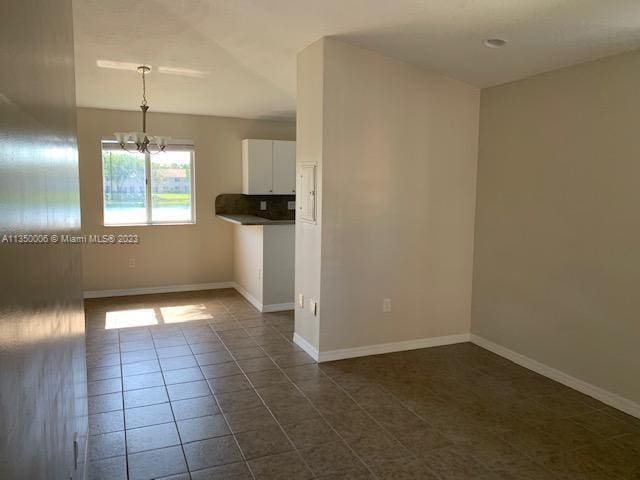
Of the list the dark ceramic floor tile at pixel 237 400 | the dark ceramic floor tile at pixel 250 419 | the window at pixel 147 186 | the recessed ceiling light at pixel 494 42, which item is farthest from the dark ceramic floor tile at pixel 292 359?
the window at pixel 147 186

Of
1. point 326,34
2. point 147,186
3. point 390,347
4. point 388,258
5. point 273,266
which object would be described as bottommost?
point 390,347

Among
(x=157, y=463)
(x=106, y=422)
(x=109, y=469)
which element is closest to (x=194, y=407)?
(x=106, y=422)

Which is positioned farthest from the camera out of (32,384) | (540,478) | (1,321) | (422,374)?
(422,374)

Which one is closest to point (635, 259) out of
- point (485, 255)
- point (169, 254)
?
point (485, 255)

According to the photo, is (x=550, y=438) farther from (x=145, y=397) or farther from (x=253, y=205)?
(x=253, y=205)

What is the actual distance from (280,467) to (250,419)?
0.56m

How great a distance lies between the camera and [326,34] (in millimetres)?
3723

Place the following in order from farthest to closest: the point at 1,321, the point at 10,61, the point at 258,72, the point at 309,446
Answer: the point at 258,72
the point at 309,446
the point at 10,61
the point at 1,321

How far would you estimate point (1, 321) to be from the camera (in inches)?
33.2

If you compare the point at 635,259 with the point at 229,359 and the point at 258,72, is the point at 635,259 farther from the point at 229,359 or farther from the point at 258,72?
the point at 258,72

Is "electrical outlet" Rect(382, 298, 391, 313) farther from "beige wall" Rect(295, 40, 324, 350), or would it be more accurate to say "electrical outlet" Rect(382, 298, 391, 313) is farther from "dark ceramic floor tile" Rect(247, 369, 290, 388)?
"dark ceramic floor tile" Rect(247, 369, 290, 388)

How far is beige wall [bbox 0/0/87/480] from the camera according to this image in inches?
35.4

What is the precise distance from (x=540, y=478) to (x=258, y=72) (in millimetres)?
4210

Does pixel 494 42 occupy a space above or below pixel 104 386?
above
